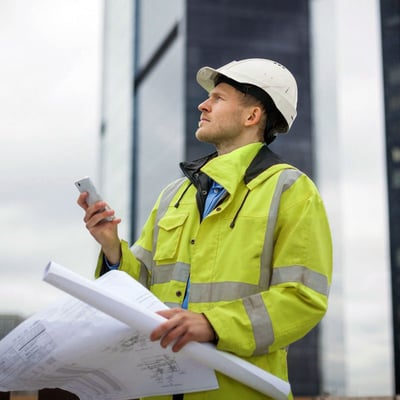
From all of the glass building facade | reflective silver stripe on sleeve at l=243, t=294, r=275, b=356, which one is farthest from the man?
the glass building facade

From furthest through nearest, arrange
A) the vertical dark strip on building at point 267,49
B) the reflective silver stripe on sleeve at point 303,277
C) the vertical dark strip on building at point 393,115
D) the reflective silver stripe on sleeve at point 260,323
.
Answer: the vertical dark strip on building at point 393,115 < the vertical dark strip on building at point 267,49 < the reflective silver stripe on sleeve at point 303,277 < the reflective silver stripe on sleeve at point 260,323

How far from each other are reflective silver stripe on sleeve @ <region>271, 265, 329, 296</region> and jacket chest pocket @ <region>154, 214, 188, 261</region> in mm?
470

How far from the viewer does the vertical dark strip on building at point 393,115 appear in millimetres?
58188

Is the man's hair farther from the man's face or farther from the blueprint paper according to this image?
the blueprint paper

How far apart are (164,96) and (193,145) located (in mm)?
8176

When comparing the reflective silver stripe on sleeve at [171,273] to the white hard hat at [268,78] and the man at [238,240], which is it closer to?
the man at [238,240]

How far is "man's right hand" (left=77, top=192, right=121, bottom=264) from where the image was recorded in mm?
2918

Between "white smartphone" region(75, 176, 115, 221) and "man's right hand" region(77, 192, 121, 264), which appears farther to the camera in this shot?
"man's right hand" region(77, 192, 121, 264)

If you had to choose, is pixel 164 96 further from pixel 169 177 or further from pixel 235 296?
pixel 235 296

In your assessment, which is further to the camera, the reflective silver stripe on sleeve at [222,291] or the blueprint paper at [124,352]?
the reflective silver stripe on sleeve at [222,291]

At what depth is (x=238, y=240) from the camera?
291 cm

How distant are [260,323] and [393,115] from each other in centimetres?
6000

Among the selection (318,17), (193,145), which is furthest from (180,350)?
(318,17)

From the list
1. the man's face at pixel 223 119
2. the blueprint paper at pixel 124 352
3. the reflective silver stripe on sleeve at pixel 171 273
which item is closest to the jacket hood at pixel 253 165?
the man's face at pixel 223 119
